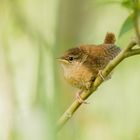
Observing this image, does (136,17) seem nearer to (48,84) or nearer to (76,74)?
(48,84)

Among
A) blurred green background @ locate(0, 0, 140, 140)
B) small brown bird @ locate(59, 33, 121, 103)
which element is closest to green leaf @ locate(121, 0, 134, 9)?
blurred green background @ locate(0, 0, 140, 140)

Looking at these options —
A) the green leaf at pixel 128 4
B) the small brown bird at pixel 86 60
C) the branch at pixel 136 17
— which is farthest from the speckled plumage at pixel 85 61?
the branch at pixel 136 17

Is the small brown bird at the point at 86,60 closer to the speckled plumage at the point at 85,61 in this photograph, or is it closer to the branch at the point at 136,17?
the speckled plumage at the point at 85,61

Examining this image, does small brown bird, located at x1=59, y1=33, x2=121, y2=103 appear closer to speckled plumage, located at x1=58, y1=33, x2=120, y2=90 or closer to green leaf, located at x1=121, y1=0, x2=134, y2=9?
speckled plumage, located at x1=58, y1=33, x2=120, y2=90

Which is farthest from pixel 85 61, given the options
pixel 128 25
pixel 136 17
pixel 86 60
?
pixel 136 17

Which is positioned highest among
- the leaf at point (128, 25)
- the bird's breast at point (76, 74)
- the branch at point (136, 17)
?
the branch at point (136, 17)

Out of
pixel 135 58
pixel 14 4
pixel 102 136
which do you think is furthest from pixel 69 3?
pixel 14 4
